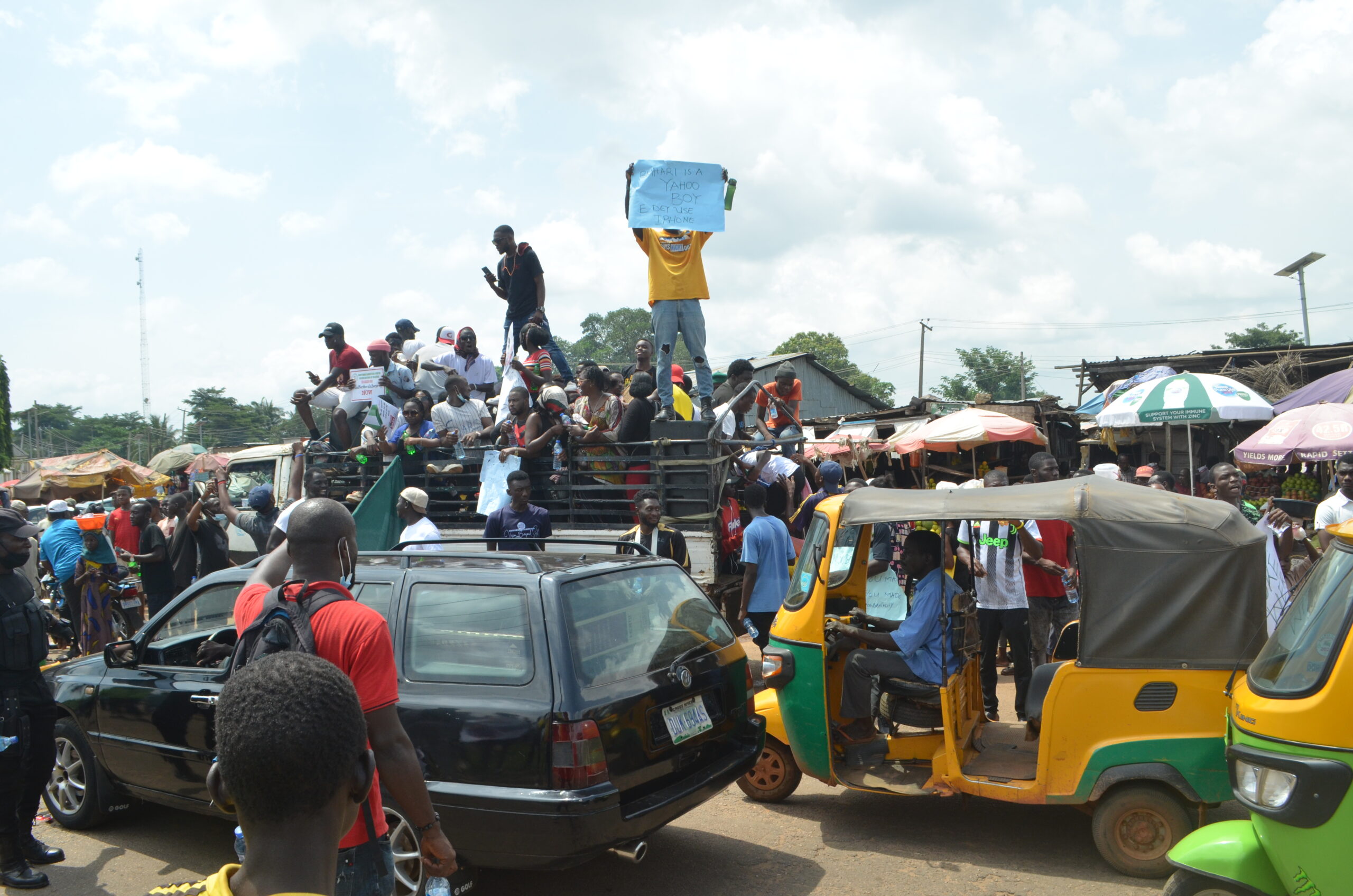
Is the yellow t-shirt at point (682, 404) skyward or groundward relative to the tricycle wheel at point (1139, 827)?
skyward

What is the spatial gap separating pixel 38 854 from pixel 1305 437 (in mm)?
11908

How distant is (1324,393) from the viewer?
13.6 m

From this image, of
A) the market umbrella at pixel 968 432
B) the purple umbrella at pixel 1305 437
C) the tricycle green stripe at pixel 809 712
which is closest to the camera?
the tricycle green stripe at pixel 809 712

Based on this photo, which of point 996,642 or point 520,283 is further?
point 520,283

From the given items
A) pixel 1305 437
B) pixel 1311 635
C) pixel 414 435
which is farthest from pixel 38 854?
pixel 1305 437

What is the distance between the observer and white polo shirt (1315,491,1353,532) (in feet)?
19.7

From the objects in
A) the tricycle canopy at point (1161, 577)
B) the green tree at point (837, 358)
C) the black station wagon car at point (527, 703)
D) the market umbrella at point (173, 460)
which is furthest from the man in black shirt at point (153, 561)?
the green tree at point (837, 358)

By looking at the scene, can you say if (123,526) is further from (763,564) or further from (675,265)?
(763,564)

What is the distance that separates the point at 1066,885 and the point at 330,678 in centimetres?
400

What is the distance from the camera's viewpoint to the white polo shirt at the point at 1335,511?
19.7 feet

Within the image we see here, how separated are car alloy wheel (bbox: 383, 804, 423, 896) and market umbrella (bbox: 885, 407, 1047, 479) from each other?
1249cm

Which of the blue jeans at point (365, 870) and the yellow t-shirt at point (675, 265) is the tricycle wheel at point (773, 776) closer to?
the blue jeans at point (365, 870)

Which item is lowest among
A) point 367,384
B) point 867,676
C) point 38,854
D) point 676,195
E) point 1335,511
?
point 38,854

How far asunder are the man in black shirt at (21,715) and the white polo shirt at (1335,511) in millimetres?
7819
